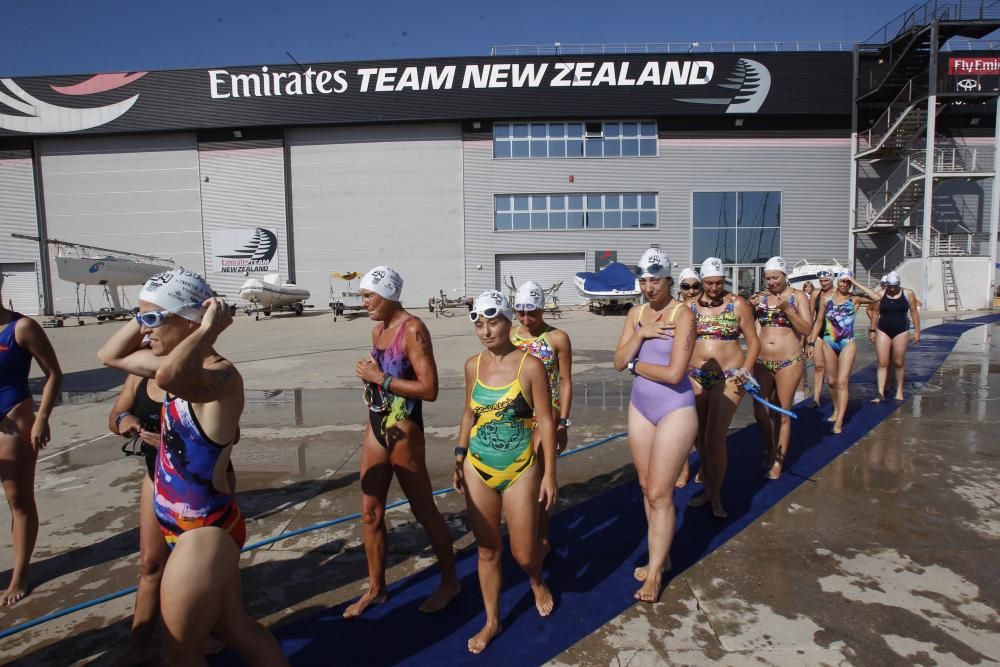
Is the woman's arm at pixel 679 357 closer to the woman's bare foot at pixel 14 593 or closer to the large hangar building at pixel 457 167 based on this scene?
the woman's bare foot at pixel 14 593

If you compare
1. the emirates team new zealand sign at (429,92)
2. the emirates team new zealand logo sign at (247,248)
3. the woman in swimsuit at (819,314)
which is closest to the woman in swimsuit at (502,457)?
the woman in swimsuit at (819,314)

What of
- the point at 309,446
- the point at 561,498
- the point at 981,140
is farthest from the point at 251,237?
the point at 981,140

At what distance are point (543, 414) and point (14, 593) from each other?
3.33 m

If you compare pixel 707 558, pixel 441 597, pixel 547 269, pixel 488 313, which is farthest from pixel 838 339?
pixel 547 269

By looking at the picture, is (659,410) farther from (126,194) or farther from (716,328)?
(126,194)

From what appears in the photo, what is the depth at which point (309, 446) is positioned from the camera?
21.9 feet

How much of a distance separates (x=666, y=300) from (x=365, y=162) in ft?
102

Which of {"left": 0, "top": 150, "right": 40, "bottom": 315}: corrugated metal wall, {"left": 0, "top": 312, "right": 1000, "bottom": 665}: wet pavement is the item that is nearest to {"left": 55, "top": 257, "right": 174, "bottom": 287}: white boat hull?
{"left": 0, "top": 150, "right": 40, "bottom": 315}: corrugated metal wall

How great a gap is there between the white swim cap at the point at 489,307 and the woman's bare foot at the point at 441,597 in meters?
1.56

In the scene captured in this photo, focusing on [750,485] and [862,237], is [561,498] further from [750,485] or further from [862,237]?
[862,237]

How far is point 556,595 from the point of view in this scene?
336cm

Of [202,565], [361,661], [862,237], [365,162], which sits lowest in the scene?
[361,661]

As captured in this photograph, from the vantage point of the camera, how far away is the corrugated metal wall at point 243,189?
31.8m

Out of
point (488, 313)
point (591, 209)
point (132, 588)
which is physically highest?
point (591, 209)
